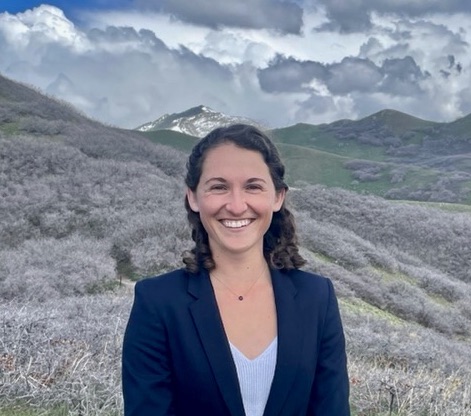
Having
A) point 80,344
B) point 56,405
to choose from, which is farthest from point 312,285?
point 80,344

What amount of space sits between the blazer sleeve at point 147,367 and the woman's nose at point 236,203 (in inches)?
17.9

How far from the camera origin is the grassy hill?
5.37 metres

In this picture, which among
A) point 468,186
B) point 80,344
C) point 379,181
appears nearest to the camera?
point 80,344

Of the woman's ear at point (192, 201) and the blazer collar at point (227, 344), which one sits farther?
the woman's ear at point (192, 201)

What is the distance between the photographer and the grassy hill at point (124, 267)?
5.37m

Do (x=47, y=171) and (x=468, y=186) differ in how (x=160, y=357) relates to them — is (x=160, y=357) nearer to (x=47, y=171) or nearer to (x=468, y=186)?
(x=47, y=171)

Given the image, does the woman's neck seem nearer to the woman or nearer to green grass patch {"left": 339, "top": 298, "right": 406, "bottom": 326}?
the woman

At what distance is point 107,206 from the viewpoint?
17656 mm

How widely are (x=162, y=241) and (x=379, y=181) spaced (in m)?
39.9

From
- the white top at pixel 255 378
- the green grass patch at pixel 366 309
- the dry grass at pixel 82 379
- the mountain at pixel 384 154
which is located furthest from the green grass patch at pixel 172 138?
the white top at pixel 255 378

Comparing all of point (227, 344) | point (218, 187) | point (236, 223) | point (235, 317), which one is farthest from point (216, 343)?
point (218, 187)

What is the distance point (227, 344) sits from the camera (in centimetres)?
234

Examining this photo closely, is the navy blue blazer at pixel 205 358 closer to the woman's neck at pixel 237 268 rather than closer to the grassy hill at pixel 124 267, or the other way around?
the woman's neck at pixel 237 268

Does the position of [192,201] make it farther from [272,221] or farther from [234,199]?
[272,221]
